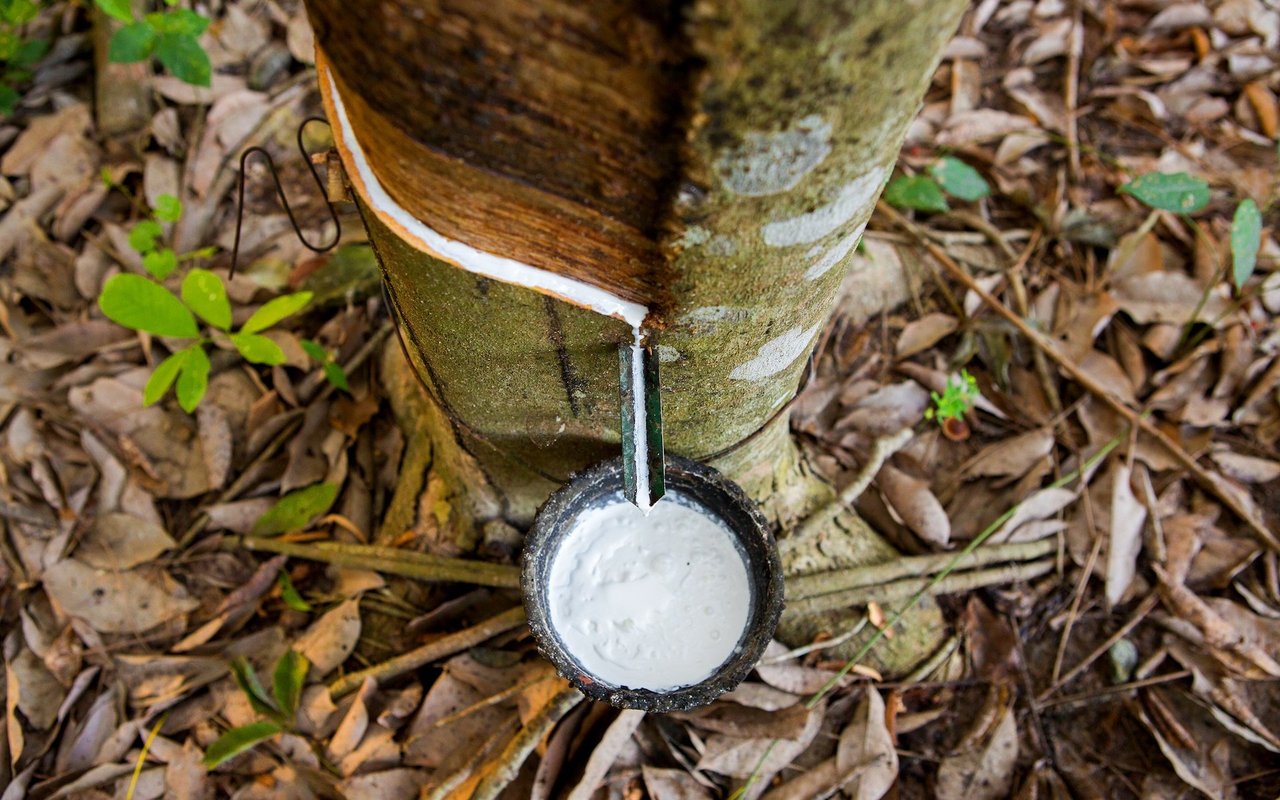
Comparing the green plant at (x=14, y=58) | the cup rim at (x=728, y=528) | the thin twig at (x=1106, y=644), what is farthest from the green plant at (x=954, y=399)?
the green plant at (x=14, y=58)

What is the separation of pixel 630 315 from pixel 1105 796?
65.3 inches

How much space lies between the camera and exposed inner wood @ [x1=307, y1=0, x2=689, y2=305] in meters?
0.75

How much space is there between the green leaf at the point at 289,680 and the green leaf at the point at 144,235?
120 cm

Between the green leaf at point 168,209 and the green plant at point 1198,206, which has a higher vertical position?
the green plant at point 1198,206

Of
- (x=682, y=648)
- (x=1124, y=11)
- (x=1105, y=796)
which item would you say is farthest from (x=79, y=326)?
(x=1124, y=11)

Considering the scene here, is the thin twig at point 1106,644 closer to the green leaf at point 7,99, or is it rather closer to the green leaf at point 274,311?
the green leaf at point 274,311

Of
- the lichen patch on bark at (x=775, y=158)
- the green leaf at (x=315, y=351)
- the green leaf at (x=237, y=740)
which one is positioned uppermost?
the lichen patch on bark at (x=775, y=158)

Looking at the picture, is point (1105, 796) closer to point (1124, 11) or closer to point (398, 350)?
point (398, 350)

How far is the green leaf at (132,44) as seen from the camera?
216 cm

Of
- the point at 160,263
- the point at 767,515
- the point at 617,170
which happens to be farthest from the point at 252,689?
the point at 617,170

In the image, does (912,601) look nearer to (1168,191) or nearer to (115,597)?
(1168,191)

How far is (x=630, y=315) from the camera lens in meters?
1.14

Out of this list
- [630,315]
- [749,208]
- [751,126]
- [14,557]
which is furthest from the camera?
[14,557]

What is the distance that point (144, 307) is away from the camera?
1.91m
